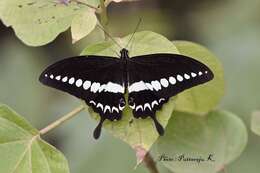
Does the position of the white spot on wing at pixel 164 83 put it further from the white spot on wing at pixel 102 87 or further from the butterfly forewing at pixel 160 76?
the white spot on wing at pixel 102 87

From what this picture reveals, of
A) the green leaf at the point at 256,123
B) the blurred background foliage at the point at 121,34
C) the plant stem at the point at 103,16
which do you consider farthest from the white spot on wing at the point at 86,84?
the blurred background foliage at the point at 121,34

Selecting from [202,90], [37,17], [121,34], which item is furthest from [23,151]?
[121,34]

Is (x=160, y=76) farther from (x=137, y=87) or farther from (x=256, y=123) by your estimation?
(x=256, y=123)

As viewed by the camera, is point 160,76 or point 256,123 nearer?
point 160,76

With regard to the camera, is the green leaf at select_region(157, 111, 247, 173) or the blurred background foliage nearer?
the green leaf at select_region(157, 111, 247, 173)

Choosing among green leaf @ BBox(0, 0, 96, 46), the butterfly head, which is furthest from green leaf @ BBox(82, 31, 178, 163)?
green leaf @ BBox(0, 0, 96, 46)

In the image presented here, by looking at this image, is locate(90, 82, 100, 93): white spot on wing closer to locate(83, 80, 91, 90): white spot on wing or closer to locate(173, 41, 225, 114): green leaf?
locate(83, 80, 91, 90): white spot on wing

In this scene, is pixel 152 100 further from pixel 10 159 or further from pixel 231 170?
pixel 231 170
